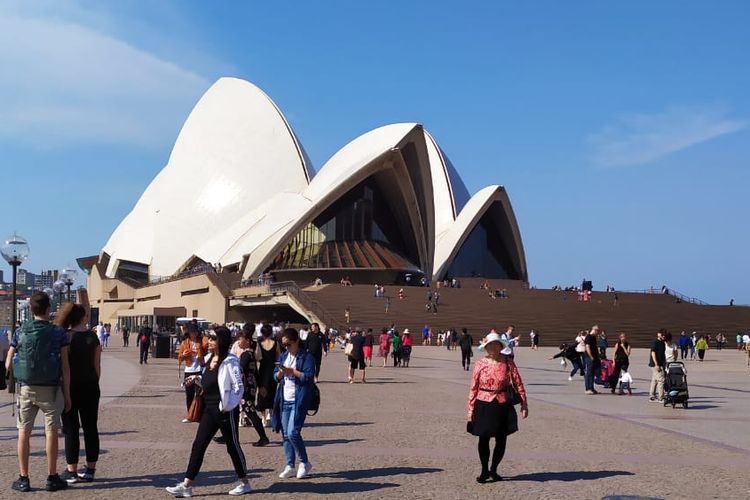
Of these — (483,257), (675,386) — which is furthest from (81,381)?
(483,257)

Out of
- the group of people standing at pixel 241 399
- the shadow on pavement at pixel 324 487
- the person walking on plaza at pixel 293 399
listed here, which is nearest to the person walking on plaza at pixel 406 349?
the group of people standing at pixel 241 399

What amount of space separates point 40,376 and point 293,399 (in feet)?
5.81

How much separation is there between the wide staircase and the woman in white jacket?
2609 centimetres

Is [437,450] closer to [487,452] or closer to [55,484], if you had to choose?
[487,452]

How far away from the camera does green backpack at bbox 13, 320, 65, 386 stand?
548 centimetres

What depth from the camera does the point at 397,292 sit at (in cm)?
3719

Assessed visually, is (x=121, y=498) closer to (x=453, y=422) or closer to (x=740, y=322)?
(x=453, y=422)

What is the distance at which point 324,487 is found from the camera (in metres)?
5.73

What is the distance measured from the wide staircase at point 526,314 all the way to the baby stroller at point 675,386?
2042cm

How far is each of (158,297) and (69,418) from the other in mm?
50644

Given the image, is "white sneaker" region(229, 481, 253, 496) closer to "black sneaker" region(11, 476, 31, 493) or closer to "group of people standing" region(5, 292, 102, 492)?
"group of people standing" region(5, 292, 102, 492)

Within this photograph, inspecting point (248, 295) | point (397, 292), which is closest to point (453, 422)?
point (397, 292)

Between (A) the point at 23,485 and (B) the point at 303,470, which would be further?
(B) the point at 303,470

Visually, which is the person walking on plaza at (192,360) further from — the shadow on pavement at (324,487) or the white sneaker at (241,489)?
the white sneaker at (241,489)
